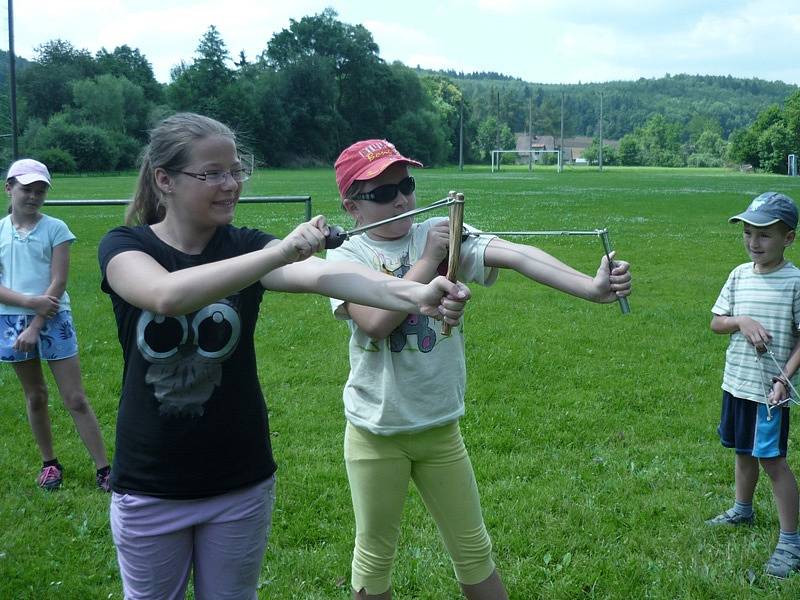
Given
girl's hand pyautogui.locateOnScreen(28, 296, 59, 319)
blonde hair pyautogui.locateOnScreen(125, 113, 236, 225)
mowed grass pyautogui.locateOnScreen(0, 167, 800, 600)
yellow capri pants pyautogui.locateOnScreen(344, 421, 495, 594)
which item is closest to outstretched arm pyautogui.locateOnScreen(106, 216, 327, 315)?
blonde hair pyautogui.locateOnScreen(125, 113, 236, 225)

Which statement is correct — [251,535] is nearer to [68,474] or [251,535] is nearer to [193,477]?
[193,477]

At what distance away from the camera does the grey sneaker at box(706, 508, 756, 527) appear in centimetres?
450

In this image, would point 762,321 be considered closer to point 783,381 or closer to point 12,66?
point 783,381

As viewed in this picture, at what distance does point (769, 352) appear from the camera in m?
4.03

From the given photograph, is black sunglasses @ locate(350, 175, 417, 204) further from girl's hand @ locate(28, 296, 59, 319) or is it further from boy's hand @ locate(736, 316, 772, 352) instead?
girl's hand @ locate(28, 296, 59, 319)

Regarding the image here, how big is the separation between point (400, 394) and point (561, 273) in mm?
740

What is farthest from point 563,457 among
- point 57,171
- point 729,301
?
point 57,171

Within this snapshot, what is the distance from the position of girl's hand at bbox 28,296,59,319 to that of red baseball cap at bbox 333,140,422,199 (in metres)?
2.94

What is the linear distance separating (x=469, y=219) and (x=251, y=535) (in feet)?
66.4

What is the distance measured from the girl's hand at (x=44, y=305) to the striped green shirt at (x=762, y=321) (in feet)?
13.5

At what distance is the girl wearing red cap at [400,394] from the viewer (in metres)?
2.98

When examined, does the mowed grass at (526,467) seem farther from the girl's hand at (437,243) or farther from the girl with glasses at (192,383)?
the girl's hand at (437,243)

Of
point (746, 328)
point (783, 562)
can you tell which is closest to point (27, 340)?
point (746, 328)

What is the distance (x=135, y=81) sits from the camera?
303ft
